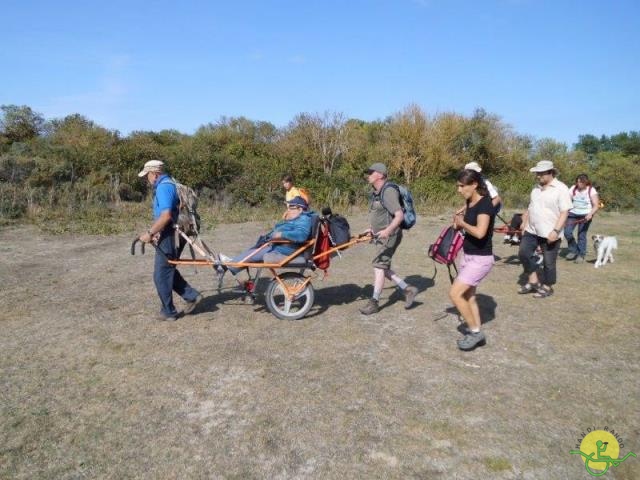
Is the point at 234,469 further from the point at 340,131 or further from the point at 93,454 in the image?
the point at 340,131

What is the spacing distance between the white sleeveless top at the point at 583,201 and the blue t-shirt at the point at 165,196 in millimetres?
7218

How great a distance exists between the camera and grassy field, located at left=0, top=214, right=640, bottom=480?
3059 mm

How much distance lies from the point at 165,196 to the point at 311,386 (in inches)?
103

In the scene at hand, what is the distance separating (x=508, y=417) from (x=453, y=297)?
130 cm

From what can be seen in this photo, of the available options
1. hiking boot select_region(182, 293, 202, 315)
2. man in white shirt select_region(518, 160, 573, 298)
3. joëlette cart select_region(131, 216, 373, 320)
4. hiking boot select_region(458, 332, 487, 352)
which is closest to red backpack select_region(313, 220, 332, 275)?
joëlette cart select_region(131, 216, 373, 320)

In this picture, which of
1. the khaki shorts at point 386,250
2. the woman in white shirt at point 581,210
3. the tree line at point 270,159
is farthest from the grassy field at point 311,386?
the tree line at point 270,159

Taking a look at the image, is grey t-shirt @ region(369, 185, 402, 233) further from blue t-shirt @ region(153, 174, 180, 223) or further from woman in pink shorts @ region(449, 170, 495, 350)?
blue t-shirt @ region(153, 174, 180, 223)

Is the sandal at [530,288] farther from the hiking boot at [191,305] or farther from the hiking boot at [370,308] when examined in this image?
the hiking boot at [191,305]

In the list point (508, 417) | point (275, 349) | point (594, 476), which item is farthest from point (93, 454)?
point (594, 476)

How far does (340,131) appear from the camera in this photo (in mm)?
26406

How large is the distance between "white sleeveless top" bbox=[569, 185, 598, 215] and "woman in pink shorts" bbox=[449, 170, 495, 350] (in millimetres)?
5479

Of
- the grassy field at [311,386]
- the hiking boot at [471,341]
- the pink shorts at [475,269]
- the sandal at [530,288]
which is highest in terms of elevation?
the pink shorts at [475,269]

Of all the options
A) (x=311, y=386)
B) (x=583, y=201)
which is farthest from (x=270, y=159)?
(x=311, y=386)

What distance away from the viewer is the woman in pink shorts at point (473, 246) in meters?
4.36
